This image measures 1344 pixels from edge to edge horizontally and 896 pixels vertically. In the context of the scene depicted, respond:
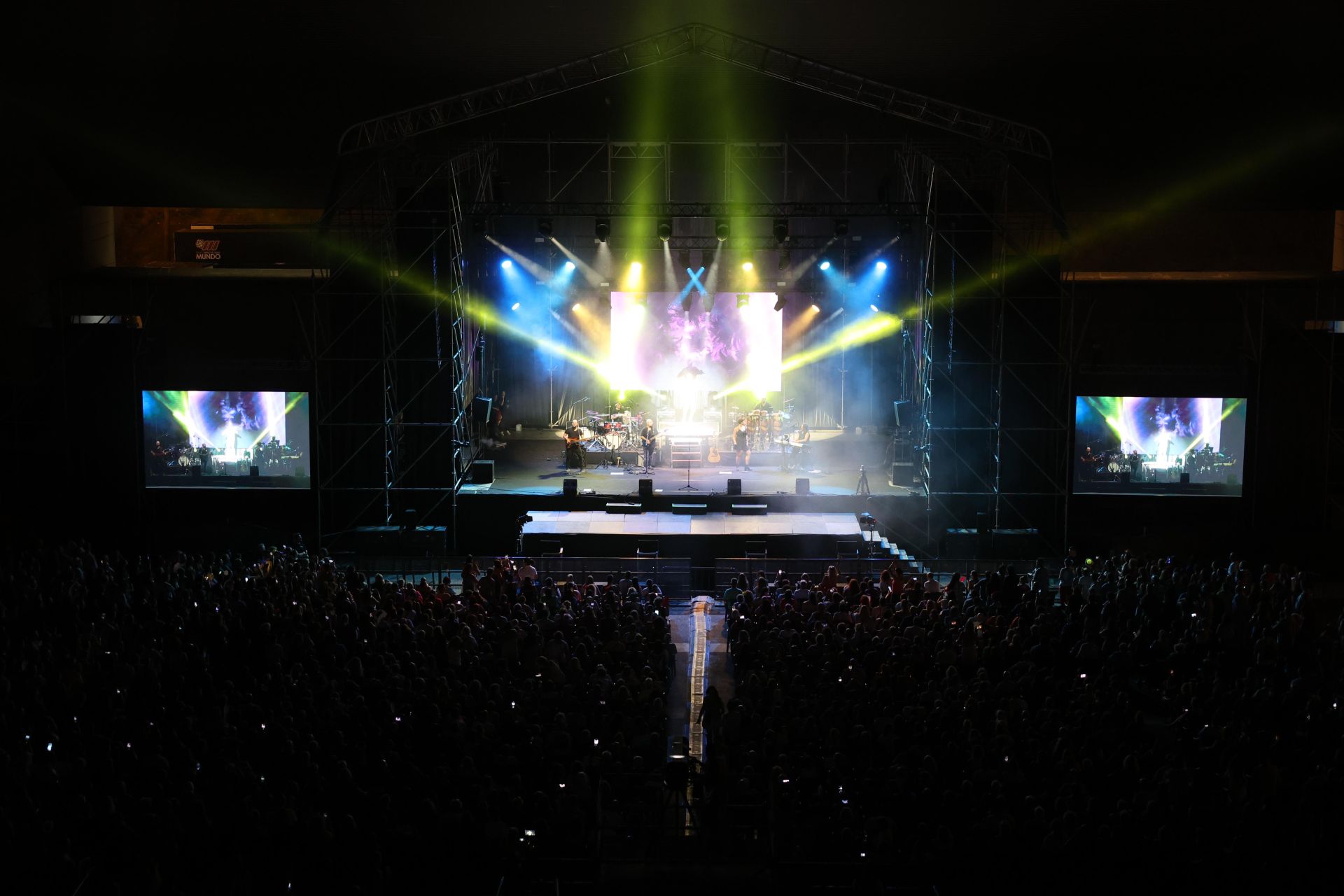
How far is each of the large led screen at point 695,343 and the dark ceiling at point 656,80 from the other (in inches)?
242

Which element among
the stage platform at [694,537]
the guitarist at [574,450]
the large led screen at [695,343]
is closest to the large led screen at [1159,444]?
the stage platform at [694,537]

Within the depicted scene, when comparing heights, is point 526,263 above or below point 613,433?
above

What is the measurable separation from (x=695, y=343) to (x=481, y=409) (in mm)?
6010

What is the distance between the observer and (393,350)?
23141 millimetres

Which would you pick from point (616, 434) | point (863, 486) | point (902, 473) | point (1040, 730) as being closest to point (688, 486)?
point (863, 486)

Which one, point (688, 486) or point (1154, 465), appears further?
point (688, 486)

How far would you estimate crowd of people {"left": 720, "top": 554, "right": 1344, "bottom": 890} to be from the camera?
346 inches

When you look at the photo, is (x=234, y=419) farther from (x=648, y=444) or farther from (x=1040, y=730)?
(x=1040, y=730)

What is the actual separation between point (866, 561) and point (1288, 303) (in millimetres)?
11179

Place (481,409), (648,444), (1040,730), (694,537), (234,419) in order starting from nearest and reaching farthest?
(1040,730), (694,537), (234,419), (648,444), (481,409)

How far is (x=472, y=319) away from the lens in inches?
1024

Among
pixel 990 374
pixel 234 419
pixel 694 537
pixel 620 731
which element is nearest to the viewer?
pixel 620 731

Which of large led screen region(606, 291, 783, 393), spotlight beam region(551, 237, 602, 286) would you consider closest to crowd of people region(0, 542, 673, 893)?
spotlight beam region(551, 237, 602, 286)

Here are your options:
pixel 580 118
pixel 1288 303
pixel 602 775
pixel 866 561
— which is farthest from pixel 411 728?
pixel 1288 303
